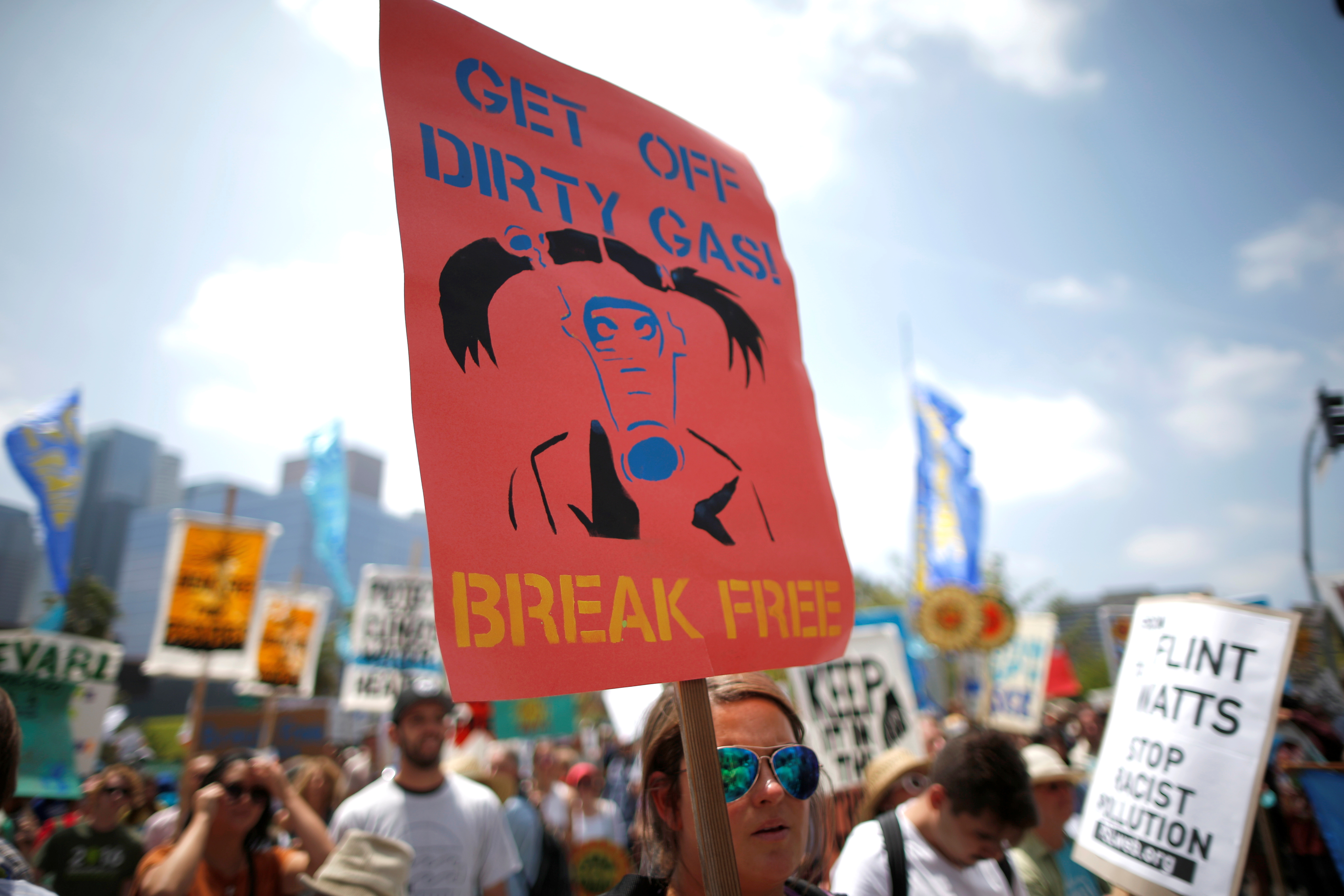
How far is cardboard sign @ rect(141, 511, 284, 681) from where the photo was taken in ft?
21.2

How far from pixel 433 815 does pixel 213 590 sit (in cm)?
457

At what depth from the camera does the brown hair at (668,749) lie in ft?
4.92

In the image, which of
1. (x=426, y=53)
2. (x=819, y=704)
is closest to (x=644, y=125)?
(x=426, y=53)

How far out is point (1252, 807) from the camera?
2.50 metres

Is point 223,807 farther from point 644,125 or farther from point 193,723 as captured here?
point 644,125

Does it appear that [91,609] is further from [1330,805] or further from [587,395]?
[1330,805]

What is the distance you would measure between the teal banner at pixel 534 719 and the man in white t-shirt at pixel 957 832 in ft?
24.1

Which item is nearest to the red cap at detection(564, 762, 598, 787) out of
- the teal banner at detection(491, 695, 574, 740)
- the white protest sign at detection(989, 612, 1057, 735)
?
the teal banner at detection(491, 695, 574, 740)

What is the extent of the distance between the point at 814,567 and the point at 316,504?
34.6 ft

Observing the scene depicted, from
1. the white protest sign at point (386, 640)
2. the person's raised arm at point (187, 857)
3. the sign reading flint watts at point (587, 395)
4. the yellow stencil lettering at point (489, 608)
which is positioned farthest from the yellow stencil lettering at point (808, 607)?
the white protest sign at point (386, 640)

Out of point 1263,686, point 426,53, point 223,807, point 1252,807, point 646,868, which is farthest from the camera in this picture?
point 223,807

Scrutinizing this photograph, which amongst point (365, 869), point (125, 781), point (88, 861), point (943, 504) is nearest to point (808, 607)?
point (365, 869)

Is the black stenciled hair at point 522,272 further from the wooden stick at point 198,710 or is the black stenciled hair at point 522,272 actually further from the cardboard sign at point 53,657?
the cardboard sign at point 53,657

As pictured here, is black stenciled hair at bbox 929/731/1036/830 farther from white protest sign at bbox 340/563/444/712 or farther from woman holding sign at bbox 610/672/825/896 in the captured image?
white protest sign at bbox 340/563/444/712
